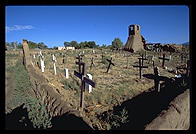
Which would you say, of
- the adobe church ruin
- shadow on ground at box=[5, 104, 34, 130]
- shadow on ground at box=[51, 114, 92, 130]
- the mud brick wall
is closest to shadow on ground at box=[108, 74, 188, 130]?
the mud brick wall

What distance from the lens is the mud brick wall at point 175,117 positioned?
12.0ft

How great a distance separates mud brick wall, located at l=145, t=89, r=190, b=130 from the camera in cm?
365

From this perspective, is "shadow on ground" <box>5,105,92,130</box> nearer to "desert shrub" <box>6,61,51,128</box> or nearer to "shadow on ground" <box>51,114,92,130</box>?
"shadow on ground" <box>51,114,92,130</box>

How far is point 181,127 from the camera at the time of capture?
4.61 m

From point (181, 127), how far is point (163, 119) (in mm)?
1251

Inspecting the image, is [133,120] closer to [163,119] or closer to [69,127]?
[163,119]

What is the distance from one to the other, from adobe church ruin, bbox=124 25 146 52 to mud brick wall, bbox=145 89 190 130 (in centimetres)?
3922

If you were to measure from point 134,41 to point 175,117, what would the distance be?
4242 centimetres

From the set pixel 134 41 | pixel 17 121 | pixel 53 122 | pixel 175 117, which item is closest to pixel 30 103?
pixel 17 121

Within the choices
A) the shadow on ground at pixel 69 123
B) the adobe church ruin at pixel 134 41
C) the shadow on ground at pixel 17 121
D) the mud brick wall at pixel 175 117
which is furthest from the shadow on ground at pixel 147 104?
the adobe church ruin at pixel 134 41

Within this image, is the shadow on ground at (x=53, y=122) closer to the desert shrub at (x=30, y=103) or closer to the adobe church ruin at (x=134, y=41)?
the desert shrub at (x=30, y=103)

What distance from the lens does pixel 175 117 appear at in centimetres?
427
